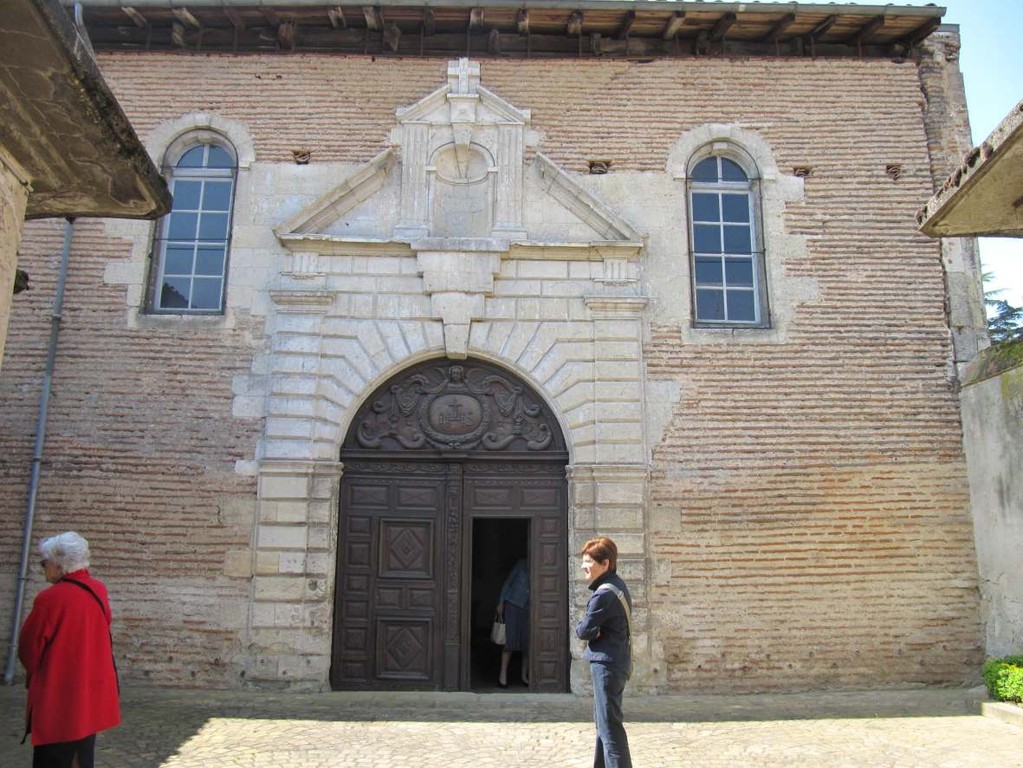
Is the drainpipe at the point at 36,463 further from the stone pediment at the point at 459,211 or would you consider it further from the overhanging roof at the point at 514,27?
the overhanging roof at the point at 514,27

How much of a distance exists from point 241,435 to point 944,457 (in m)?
6.92

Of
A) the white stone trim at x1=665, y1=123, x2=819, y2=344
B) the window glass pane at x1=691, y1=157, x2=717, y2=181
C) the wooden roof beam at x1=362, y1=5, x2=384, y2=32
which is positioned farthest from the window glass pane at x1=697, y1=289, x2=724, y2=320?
the wooden roof beam at x1=362, y1=5, x2=384, y2=32

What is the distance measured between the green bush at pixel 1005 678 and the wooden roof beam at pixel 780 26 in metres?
6.73

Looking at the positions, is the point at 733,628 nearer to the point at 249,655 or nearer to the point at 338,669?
the point at 338,669

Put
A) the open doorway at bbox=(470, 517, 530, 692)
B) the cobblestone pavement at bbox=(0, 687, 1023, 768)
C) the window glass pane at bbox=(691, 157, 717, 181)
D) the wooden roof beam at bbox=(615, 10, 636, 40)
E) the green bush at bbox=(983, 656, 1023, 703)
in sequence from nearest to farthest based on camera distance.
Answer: the cobblestone pavement at bbox=(0, 687, 1023, 768) < the green bush at bbox=(983, 656, 1023, 703) < the wooden roof beam at bbox=(615, 10, 636, 40) < the window glass pane at bbox=(691, 157, 717, 181) < the open doorway at bbox=(470, 517, 530, 692)

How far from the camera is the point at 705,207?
886 cm

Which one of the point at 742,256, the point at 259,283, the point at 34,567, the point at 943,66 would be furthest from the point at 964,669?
the point at 34,567

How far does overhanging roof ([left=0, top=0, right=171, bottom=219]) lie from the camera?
3457 millimetres

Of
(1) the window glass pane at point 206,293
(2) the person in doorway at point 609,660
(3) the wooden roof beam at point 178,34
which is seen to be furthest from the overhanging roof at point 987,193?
(3) the wooden roof beam at point 178,34

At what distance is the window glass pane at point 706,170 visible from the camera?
352 inches

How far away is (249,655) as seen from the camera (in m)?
7.51

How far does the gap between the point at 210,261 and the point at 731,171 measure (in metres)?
5.73

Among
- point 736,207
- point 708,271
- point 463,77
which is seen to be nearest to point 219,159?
point 463,77

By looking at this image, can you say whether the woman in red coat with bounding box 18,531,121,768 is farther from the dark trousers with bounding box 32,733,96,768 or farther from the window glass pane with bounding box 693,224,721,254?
the window glass pane with bounding box 693,224,721,254
